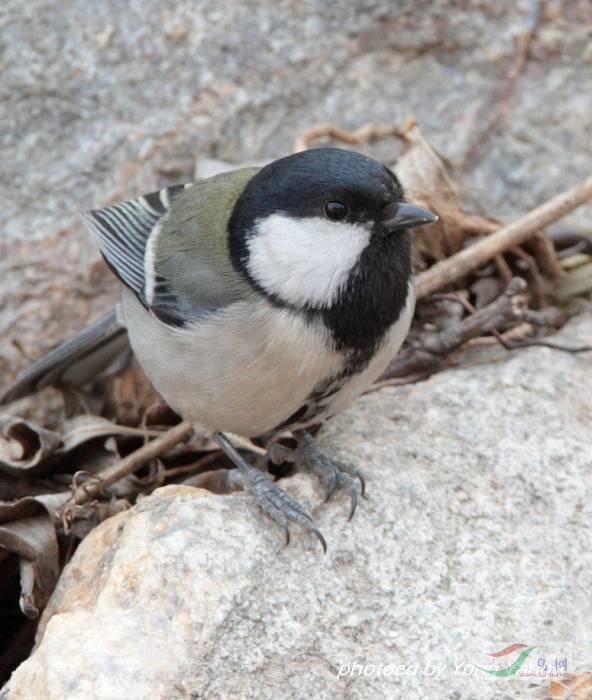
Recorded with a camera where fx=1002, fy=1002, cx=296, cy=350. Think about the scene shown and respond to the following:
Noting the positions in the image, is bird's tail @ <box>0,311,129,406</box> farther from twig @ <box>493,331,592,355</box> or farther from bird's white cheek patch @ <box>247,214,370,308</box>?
twig @ <box>493,331,592,355</box>

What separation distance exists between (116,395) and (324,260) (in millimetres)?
1272

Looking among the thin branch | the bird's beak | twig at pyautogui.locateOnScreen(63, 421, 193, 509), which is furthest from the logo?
the thin branch

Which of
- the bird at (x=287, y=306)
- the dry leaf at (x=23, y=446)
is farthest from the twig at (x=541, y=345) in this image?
the dry leaf at (x=23, y=446)

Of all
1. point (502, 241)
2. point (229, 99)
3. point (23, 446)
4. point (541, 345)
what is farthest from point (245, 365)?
point (229, 99)

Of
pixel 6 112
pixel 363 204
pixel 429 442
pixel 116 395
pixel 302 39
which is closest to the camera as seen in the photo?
pixel 363 204

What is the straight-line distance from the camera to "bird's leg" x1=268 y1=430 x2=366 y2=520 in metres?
2.80

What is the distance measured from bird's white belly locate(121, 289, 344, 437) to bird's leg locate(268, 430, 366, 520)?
17 centimetres

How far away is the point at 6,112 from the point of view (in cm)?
398

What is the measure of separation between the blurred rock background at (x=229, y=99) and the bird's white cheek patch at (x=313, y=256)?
1.39m

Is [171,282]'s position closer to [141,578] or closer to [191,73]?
[141,578]

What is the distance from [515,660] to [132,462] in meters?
1.34

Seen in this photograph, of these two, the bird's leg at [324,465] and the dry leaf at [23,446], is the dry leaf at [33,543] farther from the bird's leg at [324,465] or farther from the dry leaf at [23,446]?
the bird's leg at [324,465]

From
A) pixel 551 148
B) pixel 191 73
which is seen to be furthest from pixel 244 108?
pixel 551 148

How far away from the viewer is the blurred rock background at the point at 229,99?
3.91m
